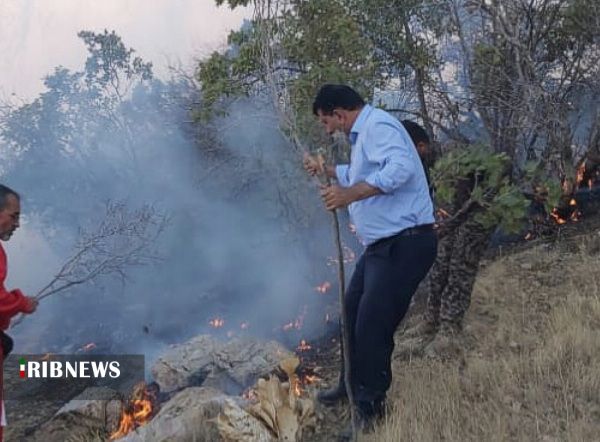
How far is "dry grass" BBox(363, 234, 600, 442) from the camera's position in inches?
132

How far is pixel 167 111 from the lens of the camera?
49.2 feet

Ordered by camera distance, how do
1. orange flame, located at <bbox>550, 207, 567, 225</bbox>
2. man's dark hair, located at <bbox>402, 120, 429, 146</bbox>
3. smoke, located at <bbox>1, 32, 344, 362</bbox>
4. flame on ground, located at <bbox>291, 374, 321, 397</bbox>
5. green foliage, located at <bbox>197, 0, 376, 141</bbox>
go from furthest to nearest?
smoke, located at <bbox>1, 32, 344, 362</bbox> → orange flame, located at <bbox>550, 207, 567, 225</bbox> → green foliage, located at <bbox>197, 0, 376, 141</bbox> → flame on ground, located at <bbox>291, 374, 321, 397</bbox> → man's dark hair, located at <bbox>402, 120, 429, 146</bbox>

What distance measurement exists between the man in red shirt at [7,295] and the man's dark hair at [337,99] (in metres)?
1.75

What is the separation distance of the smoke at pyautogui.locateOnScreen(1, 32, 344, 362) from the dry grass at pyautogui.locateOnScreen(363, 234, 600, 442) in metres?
4.37

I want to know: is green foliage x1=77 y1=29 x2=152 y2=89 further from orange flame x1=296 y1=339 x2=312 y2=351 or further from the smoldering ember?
orange flame x1=296 y1=339 x2=312 y2=351

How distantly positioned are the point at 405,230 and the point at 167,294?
1044 cm

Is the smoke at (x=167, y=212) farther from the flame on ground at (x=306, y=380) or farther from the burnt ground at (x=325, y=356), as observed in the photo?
the flame on ground at (x=306, y=380)

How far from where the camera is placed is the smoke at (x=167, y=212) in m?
11.1

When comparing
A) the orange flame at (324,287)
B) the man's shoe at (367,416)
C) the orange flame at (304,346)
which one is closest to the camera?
the man's shoe at (367,416)

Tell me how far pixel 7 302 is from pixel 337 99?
198 centimetres

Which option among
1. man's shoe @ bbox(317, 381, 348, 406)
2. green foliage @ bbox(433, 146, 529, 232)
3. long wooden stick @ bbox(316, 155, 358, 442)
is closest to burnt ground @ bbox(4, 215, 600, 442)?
man's shoe @ bbox(317, 381, 348, 406)

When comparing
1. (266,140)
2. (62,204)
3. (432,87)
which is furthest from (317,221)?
(62,204)

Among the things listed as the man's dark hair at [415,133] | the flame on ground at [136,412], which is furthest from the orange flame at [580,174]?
the flame on ground at [136,412]

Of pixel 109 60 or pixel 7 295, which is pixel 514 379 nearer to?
pixel 7 295
